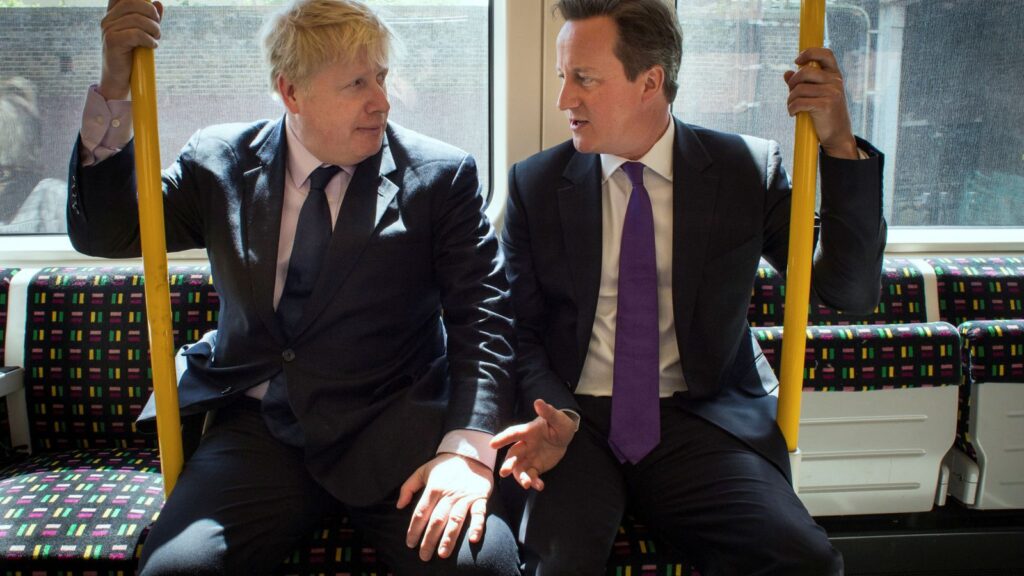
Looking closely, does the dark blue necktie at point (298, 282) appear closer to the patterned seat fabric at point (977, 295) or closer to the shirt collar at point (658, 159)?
the shirt collar at point (658, 159)

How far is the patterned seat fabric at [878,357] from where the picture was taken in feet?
8.82

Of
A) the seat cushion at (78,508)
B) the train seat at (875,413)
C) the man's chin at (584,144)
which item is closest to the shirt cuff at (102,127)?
the seat cushion at (78,508)

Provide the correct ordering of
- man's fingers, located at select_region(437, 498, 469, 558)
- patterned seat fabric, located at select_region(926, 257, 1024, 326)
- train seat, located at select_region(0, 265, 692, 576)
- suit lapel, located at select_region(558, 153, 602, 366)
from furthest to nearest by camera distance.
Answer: patterned seat fabric, located at select_region(926, 257, 1024, 326), train seat, located at select_region(0, 265, 692, 576), suit lapel, located at select_region(558, 153, 602, 366), man's fingers, located at select_region(437, 498, 469, 558)

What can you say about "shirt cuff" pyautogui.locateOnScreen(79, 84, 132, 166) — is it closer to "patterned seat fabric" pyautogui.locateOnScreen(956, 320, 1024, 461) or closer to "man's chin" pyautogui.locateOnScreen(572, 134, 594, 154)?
"man's chin" pyautogui.locateOnScreen(572, 134, 594, 154)

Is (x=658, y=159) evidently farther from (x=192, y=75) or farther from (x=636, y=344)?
(x=192, y=75)

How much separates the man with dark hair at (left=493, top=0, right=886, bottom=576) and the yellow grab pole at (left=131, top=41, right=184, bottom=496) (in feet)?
2.42

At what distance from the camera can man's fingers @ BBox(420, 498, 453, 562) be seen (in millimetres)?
1775

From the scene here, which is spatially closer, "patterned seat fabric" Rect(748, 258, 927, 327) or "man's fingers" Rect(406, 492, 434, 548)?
"man's fingers" Rect(406, 492, 434, 548)

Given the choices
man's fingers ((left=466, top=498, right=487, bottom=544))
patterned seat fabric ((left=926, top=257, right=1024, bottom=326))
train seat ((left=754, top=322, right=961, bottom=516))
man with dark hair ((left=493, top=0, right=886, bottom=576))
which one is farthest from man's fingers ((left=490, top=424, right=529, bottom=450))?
patterned seat fabric ((left=926, top=257, right=1024, bottom=326))

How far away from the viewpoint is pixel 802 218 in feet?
6.19

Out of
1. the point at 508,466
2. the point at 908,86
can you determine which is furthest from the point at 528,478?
the point at 908,86

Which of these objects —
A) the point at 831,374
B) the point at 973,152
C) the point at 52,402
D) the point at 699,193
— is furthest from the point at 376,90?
the point at 973,152

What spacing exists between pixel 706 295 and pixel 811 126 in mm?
483

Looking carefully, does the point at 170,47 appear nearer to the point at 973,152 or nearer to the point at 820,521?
the point at 820,521
